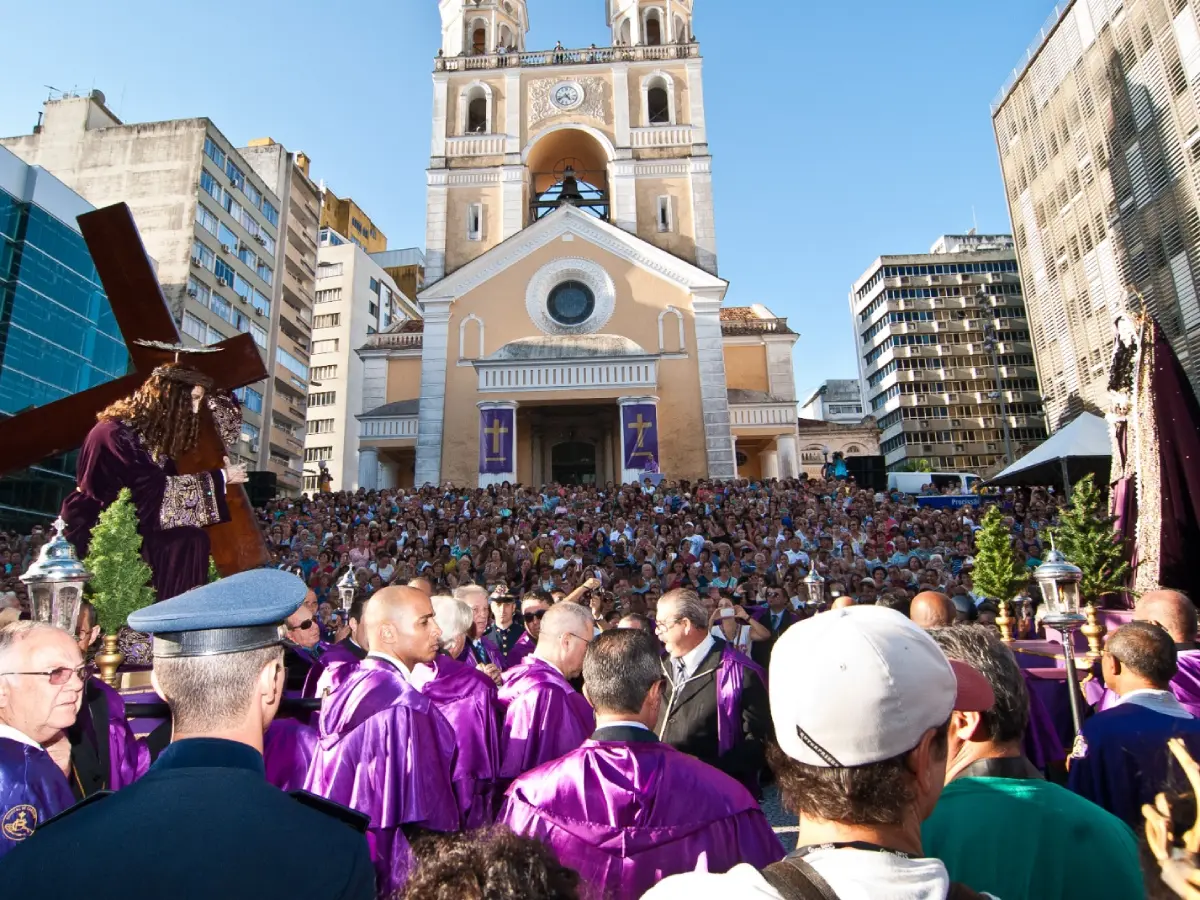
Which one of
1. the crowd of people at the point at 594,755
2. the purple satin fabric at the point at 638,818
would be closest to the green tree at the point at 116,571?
the crowd of people at the point at 594,755

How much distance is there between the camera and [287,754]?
2.99 m

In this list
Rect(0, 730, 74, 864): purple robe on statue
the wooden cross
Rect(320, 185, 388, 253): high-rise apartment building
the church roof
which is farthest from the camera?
Rect(320, 185, 388, 253): high-rise apartment building

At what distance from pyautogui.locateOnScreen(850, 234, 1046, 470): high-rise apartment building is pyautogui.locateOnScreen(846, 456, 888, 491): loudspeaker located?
3782cm

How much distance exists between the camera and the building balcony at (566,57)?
1176 inches

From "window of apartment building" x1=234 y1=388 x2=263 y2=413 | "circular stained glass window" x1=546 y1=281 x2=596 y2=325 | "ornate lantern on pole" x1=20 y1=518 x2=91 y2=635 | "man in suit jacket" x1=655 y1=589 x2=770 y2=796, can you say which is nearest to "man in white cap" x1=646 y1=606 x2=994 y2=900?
"man in suit jacket" x1=655 y1=589 x2=770 y2=796

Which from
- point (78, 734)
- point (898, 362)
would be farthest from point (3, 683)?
point (898, 362)

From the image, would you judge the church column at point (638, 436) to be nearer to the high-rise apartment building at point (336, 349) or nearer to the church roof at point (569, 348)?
the church roof at point (569, 348)

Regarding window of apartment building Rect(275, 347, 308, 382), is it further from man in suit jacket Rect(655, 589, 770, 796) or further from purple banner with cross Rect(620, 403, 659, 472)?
man in suit jacket Rect(655, 589, 770, 796)

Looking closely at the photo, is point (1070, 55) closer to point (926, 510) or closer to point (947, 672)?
point (926, 510)

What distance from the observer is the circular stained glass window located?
1023 inches

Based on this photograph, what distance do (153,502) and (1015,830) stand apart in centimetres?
557

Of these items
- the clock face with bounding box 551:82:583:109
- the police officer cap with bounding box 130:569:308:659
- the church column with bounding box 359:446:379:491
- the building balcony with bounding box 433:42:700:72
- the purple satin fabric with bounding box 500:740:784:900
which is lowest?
the purple satin fabric with bounding box 500:740:784:900

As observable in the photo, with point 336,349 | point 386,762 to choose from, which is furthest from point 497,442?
point 336,349

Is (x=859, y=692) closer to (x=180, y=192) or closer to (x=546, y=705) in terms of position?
(x=546, y=705)
